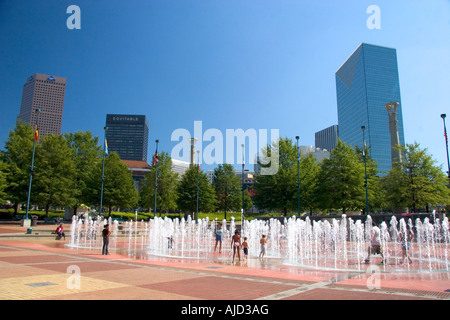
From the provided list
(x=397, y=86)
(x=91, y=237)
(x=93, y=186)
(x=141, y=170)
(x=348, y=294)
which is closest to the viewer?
(x=348, y=294)

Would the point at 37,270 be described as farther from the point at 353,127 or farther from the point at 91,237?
the point at 353,127

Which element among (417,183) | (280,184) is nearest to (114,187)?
(280,184)

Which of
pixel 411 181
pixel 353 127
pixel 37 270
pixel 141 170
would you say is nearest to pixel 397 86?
pixel 353 127

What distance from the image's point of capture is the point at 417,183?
3553 centimetres

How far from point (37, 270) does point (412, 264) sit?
603 inches

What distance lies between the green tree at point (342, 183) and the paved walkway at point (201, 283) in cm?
2836

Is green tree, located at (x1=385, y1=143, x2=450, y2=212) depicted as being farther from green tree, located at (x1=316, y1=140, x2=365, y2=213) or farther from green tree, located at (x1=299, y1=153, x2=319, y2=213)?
green tree, located at (x1=299, y1=153, x2=319, y2=213)

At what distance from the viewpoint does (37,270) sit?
430 inches

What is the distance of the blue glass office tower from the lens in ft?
504

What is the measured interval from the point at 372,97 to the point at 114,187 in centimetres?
13871

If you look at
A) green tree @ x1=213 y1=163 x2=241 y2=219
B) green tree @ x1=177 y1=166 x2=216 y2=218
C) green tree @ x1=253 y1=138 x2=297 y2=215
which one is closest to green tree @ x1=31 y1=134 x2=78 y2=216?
green tree @ x1=177 y1=166 x2=216 y2=218

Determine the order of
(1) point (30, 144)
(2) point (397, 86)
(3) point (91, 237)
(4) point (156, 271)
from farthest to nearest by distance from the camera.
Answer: (2) point (397, 86), (1) point (30, 144), (3) point (91, 237), (4) point (156, 271)

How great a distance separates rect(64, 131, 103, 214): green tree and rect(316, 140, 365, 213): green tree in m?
36.1
